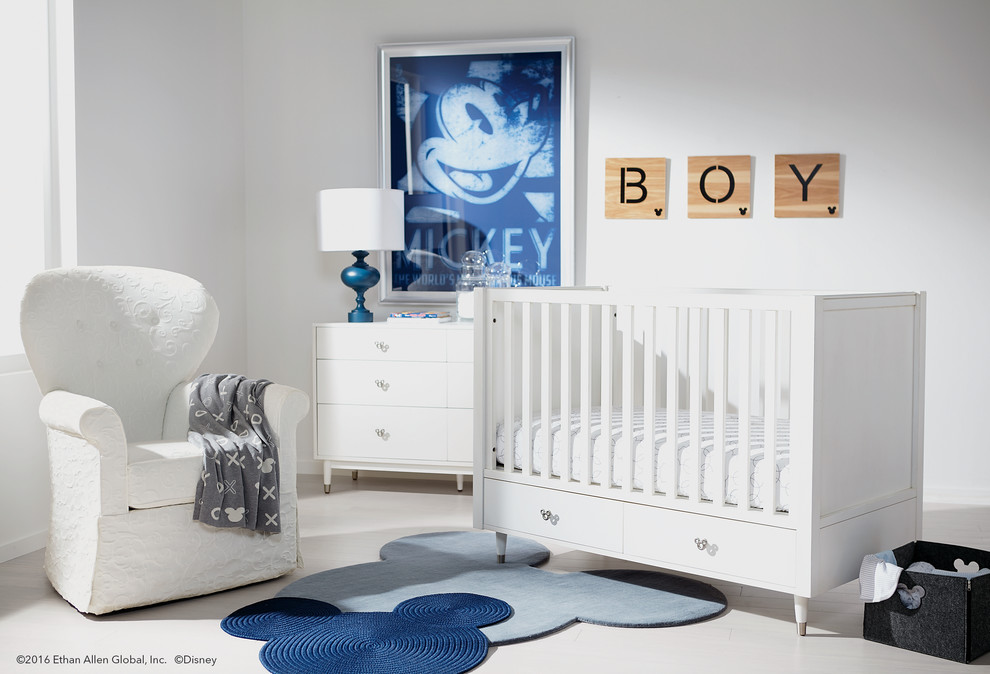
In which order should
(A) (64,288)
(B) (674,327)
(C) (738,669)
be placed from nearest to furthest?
(C) (738,669), (B) (674,327), (A) (64,288)

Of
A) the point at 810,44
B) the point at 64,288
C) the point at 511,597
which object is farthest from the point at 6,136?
the point at 810,44

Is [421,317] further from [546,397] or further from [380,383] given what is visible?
[546,397]

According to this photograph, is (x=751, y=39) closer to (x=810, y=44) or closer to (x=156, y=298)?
(x=810, y=44)

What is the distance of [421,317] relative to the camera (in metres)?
3.86

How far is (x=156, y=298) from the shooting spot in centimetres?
290

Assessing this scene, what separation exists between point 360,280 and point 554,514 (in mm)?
1615

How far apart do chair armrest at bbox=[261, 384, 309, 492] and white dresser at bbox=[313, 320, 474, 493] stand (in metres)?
1.07

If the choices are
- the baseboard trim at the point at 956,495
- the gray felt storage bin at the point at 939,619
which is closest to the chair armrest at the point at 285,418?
the gray felt storage bin at the point at 939,619

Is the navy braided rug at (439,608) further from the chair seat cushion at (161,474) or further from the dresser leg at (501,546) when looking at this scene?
the chair seat cushion at (161,474)

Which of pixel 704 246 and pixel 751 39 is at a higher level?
pixel 751 39

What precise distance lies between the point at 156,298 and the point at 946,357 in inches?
117

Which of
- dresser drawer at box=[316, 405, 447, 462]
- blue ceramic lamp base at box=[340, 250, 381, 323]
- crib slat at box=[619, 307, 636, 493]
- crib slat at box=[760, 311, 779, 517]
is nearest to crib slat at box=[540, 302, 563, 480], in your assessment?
crib slat at box=[619, 307, 636, 493]

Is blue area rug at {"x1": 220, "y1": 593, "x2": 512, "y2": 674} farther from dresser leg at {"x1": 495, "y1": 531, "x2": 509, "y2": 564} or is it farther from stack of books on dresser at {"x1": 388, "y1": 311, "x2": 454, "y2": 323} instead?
stack of books on dresser at {"x1": 388, "y1": 311, "x2": 454, "y2": 323}

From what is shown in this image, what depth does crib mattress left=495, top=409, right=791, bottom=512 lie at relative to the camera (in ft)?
7.56
